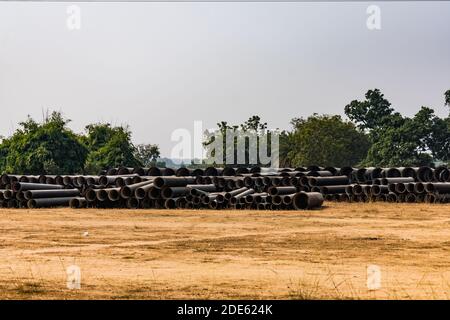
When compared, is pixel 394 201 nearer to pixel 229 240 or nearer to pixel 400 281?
pixel 229 240

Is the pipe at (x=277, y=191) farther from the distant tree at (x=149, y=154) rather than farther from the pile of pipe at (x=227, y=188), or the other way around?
the distant tree at (x=149, y=154)

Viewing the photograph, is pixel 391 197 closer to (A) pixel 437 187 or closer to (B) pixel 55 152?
(A) pixel 437 187

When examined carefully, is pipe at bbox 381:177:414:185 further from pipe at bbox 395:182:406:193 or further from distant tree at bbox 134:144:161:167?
distant tree at bbox 134:144:161:167

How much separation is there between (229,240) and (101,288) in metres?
8.39

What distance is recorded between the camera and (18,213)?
3178 cm

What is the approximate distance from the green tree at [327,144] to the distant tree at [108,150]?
24.5 m

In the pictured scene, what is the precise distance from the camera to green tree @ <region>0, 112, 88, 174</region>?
53.0m

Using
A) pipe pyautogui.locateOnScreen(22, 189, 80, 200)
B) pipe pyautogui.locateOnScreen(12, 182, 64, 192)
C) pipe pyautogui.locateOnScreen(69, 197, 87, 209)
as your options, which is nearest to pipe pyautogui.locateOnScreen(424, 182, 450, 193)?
pipe pyautogui.locateOnScreen(69, 197, 87, 209)

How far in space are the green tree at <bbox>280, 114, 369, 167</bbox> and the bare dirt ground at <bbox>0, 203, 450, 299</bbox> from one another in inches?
2025

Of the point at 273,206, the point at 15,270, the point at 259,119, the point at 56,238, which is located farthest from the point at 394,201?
the point at 259,119

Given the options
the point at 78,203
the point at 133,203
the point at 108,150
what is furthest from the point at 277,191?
the point at 108,150

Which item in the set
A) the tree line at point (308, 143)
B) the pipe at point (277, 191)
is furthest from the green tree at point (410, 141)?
the pipe at point (277, 191)

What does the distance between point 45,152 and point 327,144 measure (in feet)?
127

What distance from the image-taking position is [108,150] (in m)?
61.1
